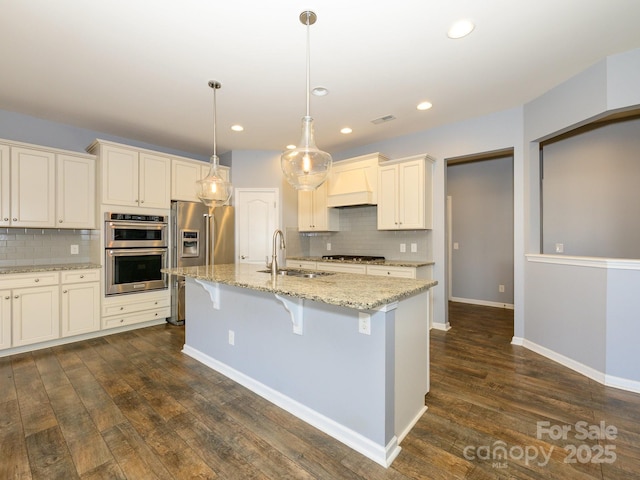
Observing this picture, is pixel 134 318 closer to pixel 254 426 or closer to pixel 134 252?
pixel 134 252

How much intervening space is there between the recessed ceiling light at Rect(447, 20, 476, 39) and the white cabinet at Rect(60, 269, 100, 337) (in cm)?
436

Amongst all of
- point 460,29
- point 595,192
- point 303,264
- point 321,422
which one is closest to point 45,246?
point 303,264

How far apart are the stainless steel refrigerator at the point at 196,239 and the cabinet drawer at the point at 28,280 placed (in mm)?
1289

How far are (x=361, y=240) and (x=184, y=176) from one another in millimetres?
2844

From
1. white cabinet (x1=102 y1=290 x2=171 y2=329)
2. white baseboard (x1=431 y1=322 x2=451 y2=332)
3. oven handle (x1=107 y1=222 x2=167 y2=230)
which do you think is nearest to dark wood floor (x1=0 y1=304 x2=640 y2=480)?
white cabinet (x1=102 y1=290 x2=171 y2=329)

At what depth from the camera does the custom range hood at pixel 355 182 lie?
4316 millimetres

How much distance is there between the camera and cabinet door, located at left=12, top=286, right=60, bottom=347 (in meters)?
3.18

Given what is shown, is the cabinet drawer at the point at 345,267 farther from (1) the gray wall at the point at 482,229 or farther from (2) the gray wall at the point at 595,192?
(2) the gray wall at the point at 595,192

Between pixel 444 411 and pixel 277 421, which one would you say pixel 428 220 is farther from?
pixel 277 421

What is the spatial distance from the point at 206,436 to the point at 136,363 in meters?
1.51

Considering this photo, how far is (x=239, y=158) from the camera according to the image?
16.7ft

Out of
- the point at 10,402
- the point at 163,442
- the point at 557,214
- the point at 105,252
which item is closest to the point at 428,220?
the point at 557,214

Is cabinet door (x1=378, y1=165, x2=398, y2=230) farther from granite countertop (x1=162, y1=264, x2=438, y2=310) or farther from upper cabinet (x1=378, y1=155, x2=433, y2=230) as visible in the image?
granite countertop (x1=162, y1=264, x2=438, y2=310)

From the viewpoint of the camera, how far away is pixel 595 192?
3.77 metres
